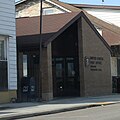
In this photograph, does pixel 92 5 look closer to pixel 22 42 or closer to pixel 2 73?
pixel 22 42

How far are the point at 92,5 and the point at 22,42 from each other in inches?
1022

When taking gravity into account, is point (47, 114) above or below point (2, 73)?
below

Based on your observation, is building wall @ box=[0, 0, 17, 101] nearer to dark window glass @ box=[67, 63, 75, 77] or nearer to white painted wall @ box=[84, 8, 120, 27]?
dark window glass @ box=[67, 63, 75, 77]

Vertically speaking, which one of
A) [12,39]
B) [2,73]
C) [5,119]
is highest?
[12,39]

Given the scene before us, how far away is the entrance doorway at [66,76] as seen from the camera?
31.6 m

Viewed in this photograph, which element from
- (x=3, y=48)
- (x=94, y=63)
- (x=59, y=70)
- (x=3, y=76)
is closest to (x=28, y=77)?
(x=3, y=76)

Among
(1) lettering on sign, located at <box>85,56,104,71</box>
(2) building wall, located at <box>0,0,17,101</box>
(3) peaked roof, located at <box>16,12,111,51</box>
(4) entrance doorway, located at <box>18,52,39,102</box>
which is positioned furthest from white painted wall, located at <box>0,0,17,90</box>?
(1) lettering on sign, located at <box>85,56,104,71</box>

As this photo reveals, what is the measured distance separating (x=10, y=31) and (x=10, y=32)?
6 centimetres

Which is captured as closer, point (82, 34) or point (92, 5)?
point (82, 34)

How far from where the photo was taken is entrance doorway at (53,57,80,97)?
104 ft

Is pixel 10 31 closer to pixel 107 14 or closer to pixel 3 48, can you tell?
pixel 3 48

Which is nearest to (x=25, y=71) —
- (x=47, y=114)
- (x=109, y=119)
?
(x=47, y=114)

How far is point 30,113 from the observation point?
1908 centimetres

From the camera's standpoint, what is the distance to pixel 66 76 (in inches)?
1272
